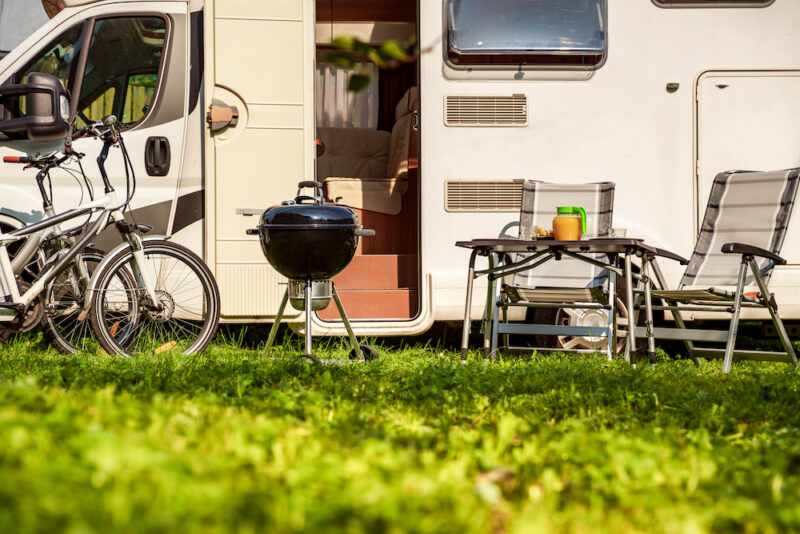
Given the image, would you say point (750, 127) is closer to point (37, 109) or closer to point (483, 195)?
point (483, 195)

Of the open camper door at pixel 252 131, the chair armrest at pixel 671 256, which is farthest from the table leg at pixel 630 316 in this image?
the open camper door at pixel 252 131

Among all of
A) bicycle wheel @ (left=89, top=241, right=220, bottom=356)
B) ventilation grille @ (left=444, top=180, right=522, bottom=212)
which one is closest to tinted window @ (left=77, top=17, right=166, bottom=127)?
bicycle wheel @ (left=89, top=241, right=220, bottom=356)

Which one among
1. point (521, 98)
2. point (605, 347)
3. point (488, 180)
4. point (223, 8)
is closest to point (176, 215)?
point (223, 8)

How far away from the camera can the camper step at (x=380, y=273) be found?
514 cm

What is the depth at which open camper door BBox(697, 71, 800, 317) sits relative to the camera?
15.8ft

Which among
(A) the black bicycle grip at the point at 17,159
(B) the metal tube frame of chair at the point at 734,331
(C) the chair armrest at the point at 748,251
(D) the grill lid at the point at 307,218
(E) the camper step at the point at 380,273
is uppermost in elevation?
(A) the black bicycle grip at the point at 17,159

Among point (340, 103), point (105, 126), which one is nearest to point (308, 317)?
point (105, 126)

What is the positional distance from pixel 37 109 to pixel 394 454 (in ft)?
11.3

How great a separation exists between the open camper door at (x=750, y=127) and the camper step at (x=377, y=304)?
177 centimetres

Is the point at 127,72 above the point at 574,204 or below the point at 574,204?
above

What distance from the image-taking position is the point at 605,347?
4.86m

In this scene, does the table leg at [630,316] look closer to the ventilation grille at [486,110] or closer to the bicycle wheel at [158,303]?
the ventilation grille at [486,110]

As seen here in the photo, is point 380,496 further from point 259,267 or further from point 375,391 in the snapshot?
point 259,267

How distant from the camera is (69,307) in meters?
4.55
